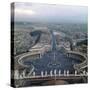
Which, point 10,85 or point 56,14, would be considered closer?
point 10,85

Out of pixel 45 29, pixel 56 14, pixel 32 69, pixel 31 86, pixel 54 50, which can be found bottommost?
pixel 31 86

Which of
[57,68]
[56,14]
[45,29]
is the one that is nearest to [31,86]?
[57,68]

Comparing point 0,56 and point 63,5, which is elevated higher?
point 63,5

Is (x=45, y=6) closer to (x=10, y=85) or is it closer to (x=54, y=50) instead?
(x=54, y=50)

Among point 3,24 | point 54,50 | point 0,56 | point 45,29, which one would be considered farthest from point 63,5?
point 0,56

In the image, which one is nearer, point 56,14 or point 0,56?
point 0,56

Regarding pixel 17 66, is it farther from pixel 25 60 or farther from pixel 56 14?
pixel 56 14
